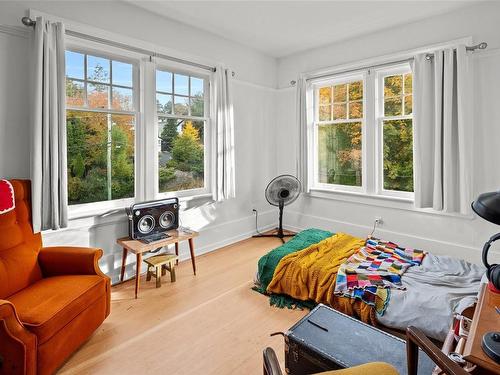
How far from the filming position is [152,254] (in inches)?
132

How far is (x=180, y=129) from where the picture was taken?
370 centimetres

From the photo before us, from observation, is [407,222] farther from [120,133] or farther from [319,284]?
[120,133]

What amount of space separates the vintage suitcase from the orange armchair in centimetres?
133

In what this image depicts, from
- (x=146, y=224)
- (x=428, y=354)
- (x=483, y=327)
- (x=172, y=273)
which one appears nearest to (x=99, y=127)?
(x=146, y=224)

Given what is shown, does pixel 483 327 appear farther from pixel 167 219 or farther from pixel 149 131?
pixel 149 131

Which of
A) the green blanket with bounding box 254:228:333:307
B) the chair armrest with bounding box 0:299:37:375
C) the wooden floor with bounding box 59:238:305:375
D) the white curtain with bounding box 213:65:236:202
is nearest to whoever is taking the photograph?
the chair armrest with bounding box 0:299:37:375

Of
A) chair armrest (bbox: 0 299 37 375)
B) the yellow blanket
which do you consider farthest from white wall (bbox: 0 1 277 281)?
the yellow blanket

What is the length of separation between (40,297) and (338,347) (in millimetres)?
1807

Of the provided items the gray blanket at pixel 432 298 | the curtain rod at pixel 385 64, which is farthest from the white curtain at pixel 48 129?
the curtain rod at pixel 385 64

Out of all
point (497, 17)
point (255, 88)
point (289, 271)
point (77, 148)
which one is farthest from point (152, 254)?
point (497, 17)

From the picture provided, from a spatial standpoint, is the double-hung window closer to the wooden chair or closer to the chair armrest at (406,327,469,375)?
the wooden chair

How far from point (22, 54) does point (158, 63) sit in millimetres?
1249

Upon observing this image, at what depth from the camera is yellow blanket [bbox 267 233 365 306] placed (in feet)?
8.17

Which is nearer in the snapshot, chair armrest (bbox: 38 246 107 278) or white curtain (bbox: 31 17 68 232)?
chair armrest (bbox: 38 246 107 278)
